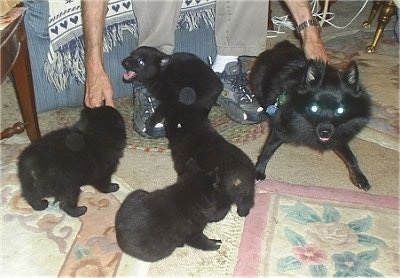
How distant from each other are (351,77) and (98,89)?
801mm

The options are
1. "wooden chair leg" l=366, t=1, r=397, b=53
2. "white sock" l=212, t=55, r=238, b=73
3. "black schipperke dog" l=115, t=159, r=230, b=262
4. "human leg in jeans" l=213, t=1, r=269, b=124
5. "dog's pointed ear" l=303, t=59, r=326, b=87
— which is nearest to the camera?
"black schipperke dog" l=115, t=159, r=230, b=262

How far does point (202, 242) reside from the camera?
150 cm

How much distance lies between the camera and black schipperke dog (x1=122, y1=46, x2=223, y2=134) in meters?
1.88

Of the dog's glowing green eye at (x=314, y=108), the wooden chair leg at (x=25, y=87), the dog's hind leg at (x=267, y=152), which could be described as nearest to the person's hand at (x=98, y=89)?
the wooden chair leg at (x=25, y=87)

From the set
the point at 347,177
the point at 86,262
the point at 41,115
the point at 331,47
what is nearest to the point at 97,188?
the point at 86,262

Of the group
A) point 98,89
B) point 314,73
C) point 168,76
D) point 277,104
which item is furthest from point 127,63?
point 314,73

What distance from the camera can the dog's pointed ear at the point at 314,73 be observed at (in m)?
1.58

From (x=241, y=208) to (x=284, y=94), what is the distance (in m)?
0.39

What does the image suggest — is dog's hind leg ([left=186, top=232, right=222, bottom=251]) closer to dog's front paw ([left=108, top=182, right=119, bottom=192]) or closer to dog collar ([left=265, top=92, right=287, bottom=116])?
dog's front paw ([left=108, top=182, right=119, bottom=192])

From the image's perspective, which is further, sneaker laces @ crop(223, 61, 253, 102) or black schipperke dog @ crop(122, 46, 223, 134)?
sneaker laces @ crop(223, 61, 253, 102)

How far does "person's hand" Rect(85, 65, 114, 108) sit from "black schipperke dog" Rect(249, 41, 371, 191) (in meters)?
0.53

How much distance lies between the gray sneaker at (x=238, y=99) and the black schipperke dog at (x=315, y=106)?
0.26 meters

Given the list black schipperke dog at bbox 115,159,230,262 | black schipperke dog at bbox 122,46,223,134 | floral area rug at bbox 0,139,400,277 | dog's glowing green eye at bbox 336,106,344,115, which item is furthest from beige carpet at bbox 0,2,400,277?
dog's glowing green eye at bbox 336,106,344,115

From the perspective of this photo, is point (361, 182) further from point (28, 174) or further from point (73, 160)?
point (28, 174)
